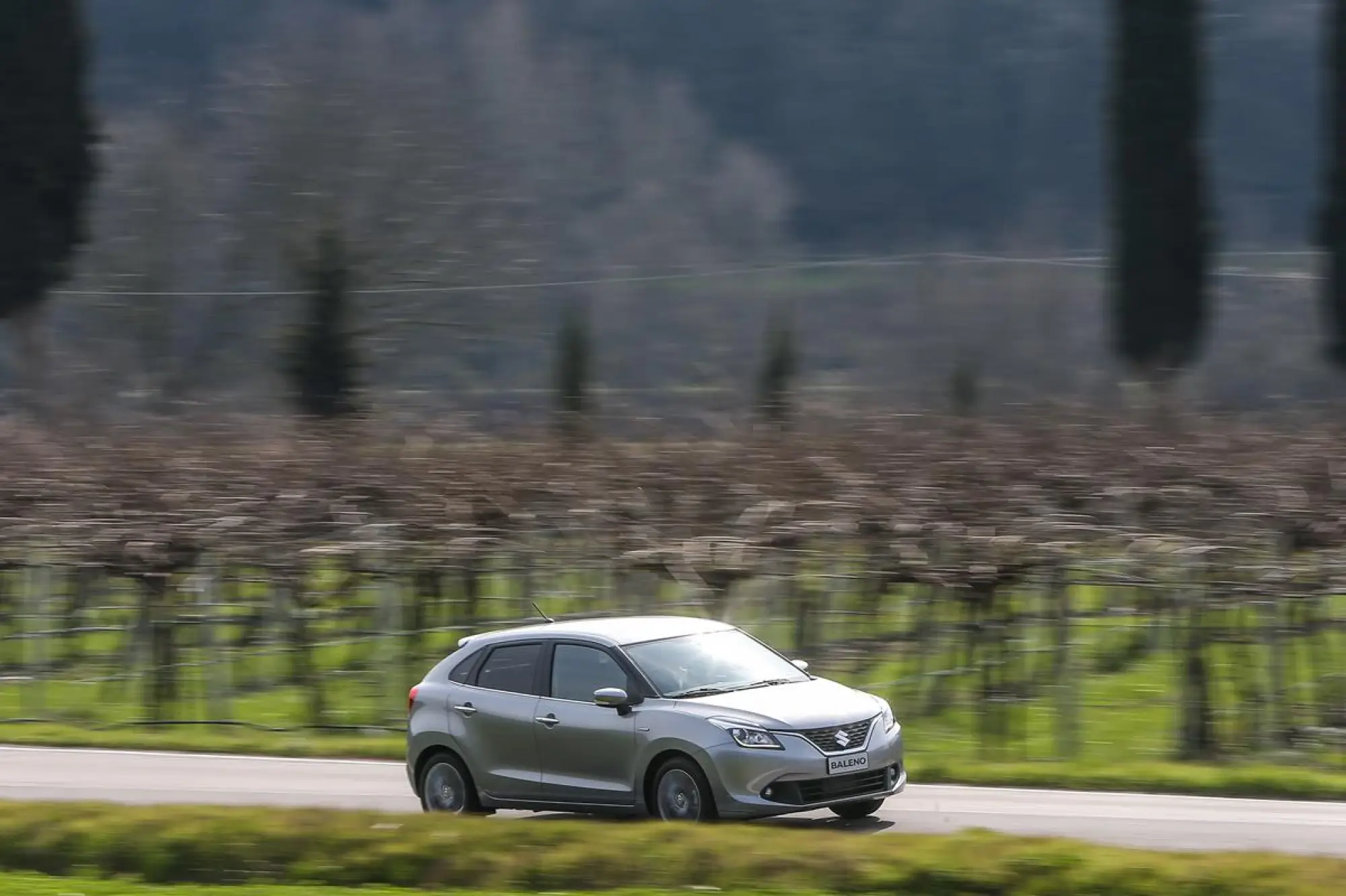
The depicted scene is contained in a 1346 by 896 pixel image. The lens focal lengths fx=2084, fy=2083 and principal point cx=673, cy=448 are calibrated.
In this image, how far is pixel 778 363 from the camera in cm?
4459

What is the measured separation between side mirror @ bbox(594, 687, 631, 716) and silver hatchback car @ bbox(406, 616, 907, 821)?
10 millimetres

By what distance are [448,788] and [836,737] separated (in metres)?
3.22

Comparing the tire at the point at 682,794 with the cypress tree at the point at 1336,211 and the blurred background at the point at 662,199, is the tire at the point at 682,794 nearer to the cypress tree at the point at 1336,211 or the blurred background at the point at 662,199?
the blurred background at the point at 662,199

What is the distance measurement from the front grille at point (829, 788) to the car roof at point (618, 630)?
1.78 meters

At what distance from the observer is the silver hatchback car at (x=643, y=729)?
13.9 metres

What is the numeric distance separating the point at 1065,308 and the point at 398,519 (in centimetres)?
1999

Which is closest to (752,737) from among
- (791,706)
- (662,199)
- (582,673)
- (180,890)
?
(791,706)

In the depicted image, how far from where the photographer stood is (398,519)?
91.1 ft

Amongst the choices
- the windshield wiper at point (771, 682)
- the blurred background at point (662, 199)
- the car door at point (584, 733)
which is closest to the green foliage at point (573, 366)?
the blurred background at point (662, 199)

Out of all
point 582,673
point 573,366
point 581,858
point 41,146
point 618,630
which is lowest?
point 581,858

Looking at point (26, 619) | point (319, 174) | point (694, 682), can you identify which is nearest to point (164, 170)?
point (319, 174)

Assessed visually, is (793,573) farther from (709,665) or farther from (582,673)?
(582,673)

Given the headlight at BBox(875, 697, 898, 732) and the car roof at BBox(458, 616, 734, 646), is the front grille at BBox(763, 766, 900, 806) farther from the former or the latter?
the car roof at BBox(458, 616, 734, 646)

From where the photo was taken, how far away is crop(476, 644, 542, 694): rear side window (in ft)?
49.8
